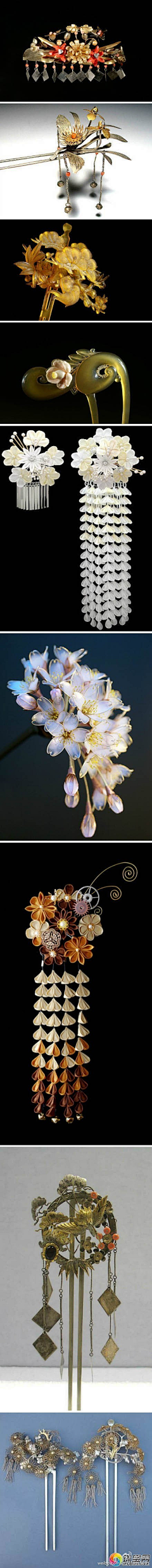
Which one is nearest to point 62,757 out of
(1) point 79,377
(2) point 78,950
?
(2) point 78,950

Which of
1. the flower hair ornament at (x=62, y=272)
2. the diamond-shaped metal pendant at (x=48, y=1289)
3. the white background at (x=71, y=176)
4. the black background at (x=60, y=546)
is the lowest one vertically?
the diamond-shaped metal pendant at (x=48, y=1289)

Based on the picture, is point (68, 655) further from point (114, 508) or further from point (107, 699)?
point (114, 508)

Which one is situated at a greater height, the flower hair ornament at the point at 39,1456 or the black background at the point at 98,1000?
the black background at the point at 98,1000

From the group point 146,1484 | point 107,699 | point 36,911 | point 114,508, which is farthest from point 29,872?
point 146,1484

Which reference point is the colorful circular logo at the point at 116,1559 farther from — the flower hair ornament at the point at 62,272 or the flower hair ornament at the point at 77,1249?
the flower hair ornament at the point at 62,272

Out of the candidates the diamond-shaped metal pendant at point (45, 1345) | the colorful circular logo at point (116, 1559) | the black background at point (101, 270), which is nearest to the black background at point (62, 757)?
the black background at point (101, 270)

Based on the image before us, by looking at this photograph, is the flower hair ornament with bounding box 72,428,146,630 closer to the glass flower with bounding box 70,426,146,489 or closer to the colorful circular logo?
the glass flower with bounding box 70,426,146,489
